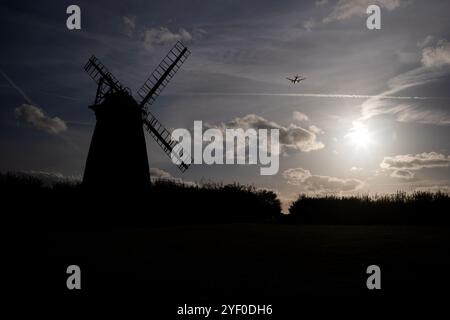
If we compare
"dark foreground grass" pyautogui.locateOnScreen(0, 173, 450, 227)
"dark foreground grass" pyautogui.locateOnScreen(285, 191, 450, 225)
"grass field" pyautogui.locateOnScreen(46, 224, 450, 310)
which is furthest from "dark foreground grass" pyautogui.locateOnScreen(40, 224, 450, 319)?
"dark foreground grass" pyautogui.locateOnScreen(285, 191, 450, 225)

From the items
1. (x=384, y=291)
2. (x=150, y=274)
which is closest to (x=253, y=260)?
(x=150, y=274)

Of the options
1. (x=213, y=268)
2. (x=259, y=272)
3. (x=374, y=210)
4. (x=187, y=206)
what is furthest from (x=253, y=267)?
(x=374, y=210)

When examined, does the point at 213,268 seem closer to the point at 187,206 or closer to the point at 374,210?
the point at 187,206

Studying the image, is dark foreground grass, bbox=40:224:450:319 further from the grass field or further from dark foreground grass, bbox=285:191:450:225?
dark foreground grass, bbox=285:191:450:225

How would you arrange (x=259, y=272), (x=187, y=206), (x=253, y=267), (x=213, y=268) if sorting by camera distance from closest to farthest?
(x=259, y=272)
(x=213, y=268)
(x=253, y=267)
(x=187, y=206)

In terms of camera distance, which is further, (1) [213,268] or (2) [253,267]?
(2) [253,267]

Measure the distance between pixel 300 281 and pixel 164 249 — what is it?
540 cm

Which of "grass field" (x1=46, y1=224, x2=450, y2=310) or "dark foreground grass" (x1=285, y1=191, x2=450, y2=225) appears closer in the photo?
"grass field" (x1=46, y1=224, x2=450, y2=310)

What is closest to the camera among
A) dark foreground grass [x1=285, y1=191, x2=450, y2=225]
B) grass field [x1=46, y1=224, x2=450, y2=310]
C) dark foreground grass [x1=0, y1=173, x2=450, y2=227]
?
grass field [x1=46, y1=224, x2=450, y2=310]

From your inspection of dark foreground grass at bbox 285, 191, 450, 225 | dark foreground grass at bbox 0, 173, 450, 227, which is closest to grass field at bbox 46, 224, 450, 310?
dark foreground grass at bbox 0, 173, 450, 227

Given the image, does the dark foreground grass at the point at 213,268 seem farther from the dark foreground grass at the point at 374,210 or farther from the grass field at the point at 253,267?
the dark foreground grass at the point at 374,210

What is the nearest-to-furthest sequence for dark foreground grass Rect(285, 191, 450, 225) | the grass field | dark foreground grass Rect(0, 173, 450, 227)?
1. the grass field
2. dark foreground grass Rect(0, 173, 450, 227)
3. dark foreground grass Rect(285, 191, 450, 225)

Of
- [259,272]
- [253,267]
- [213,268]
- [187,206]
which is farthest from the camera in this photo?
[187,206]
